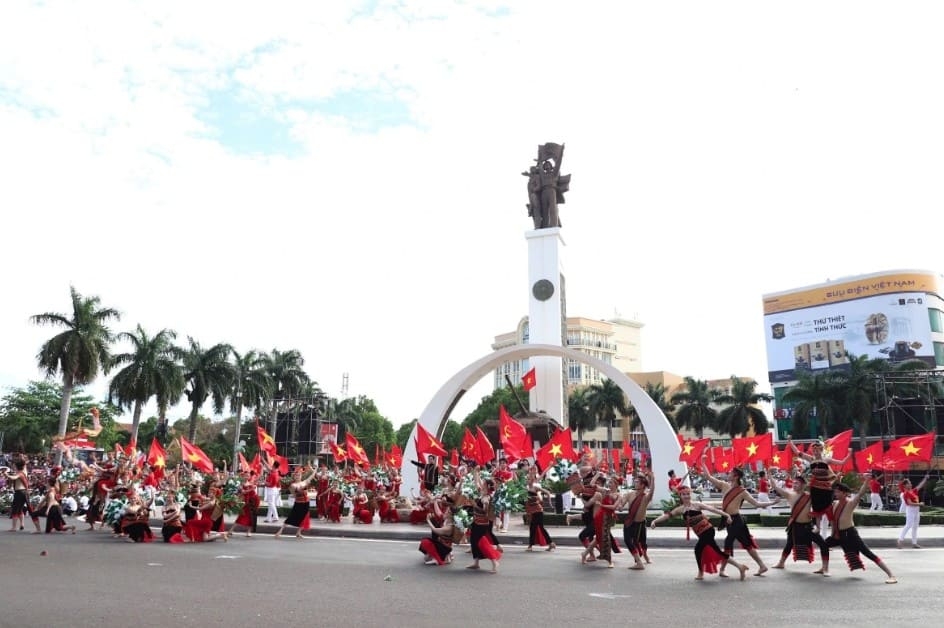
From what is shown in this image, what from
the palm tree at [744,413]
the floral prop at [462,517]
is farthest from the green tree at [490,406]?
the floral prop at [462,517]

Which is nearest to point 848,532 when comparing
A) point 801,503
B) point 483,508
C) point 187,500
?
point 801,503

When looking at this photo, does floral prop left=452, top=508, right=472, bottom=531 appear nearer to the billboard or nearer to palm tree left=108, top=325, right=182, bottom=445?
palm tree left=108, top=325, right=182, bottom=445

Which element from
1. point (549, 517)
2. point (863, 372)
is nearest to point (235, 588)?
point (549, 517)

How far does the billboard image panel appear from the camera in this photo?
239 feet

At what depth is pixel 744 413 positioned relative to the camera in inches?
2726

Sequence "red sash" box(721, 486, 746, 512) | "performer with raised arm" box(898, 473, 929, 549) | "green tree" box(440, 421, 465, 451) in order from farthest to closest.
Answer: "green tree" box(440, 421, 465, 451) → "performer with raised arm" box(898, 473, 929, 549) → "red sash" box(721, 486, 746, 512)

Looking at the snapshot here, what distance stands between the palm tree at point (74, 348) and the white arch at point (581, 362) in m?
22.1

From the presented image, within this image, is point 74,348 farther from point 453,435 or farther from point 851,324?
point 851,324

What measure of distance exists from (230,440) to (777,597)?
7248 centimetres

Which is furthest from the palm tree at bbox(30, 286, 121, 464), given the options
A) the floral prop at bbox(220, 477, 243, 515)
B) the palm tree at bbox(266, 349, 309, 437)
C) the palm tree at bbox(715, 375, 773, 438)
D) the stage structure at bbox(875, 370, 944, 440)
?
the palm tree at bbox(715, 375, 773, 438)

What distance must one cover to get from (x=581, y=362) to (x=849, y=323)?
206 feet

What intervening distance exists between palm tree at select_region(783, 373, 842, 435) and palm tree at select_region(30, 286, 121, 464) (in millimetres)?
48964

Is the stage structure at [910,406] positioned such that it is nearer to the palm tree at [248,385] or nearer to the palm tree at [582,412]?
the palm tree at [582,412]

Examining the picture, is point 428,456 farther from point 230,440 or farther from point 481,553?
point 230,440
